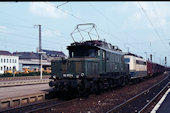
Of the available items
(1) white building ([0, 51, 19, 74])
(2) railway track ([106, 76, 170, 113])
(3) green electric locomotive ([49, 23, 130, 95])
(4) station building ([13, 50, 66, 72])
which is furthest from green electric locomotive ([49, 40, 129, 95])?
(1) white building ([0, 51, 19, 74])

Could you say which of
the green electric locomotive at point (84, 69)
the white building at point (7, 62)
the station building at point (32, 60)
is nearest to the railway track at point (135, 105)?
the green electric locomotive at point (84, 69)

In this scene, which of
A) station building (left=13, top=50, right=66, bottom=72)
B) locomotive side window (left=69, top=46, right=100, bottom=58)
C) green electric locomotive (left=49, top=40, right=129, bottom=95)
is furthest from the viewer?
station building (left=13, top=50, right=66, bottom=72)

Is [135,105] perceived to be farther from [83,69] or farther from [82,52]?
[82,52]

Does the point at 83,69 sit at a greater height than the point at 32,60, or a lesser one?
lesser

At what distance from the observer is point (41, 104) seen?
41.7 feet

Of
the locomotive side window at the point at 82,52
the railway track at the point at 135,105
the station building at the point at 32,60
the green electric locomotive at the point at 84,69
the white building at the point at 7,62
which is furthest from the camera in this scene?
the station building at the point at 32,60

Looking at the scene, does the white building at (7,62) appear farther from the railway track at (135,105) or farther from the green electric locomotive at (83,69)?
the railway track at (135,105)

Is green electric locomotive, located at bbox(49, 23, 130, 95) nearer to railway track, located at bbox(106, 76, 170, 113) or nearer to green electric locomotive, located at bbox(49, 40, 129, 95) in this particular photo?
green electric locomotive, located at bbox(49, 40, 129, 95)

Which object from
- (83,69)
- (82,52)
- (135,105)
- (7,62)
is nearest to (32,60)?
(7,62)

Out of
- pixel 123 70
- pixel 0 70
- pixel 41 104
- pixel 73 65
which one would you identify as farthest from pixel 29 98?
pixel 0 70

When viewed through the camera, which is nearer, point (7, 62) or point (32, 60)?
point (7, 62)

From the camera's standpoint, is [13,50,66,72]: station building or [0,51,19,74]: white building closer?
[0,51,19,74]: white building

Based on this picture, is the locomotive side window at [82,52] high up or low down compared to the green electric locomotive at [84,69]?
up

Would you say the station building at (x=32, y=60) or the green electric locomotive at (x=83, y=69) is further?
the station building at (x=32, y=60)
